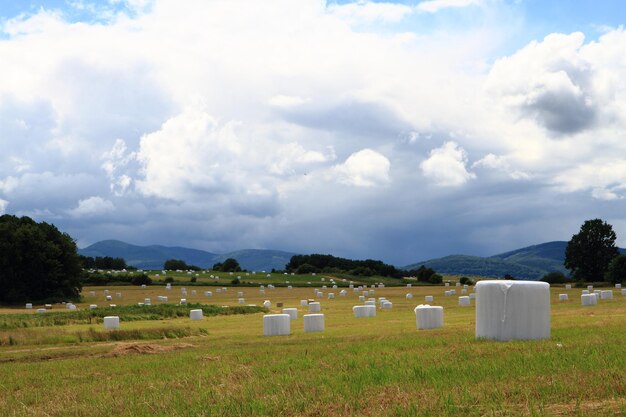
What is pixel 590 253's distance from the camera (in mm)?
135750

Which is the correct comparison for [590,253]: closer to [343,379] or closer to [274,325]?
[274,325]

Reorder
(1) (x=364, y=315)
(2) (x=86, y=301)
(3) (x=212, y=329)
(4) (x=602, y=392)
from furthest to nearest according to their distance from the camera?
(2) (x=86, y=301)
(1) (x=364, y=315)
(3) (x=212, y=329)
(4) (x=602, y=392)

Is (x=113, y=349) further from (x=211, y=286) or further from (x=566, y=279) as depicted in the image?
(x=566, y=279)

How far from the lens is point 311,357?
21.8m

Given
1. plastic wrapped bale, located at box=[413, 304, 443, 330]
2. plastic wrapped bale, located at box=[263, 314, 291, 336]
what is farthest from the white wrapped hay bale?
plastic wrapped bale, located at box=[413, 304, 443, 330]

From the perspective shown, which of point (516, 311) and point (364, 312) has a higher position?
point (516, 311)

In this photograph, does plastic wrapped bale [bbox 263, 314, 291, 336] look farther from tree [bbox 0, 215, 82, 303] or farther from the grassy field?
tree [bbox 0, 215, 82, 303]

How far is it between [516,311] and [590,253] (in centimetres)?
12037

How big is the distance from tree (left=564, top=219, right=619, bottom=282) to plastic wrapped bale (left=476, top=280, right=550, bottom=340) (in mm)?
118041


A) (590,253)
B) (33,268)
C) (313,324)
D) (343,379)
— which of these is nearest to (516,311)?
(343,379)

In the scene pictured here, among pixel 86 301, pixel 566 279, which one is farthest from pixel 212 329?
pixel 566 279

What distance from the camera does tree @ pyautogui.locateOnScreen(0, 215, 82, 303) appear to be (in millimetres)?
100875

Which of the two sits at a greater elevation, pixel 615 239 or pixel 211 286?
pixel 615 239

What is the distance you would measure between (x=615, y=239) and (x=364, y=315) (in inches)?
4002
